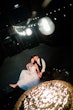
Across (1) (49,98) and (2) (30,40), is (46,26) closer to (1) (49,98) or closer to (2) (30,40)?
(2) (30,40)

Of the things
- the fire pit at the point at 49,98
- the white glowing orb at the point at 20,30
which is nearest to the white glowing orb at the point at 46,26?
the white glowing orb at the point at 20,30

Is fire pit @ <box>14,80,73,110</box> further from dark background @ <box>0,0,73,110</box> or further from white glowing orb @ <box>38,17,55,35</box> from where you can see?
white glowing orb @ <box>38,17,55,35</box>

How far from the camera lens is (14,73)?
998cm

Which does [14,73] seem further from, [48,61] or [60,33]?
[60,33]

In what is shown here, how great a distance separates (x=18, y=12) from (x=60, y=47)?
173 inches

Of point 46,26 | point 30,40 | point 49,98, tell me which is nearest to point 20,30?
point 30,40

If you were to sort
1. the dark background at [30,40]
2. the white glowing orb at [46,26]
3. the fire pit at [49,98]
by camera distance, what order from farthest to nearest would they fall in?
the white glowing orb at [46,26] < the dark background at [30,40] < the fire pit at [49,98]

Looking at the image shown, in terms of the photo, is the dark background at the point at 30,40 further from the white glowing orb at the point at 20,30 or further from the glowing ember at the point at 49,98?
the glowing ember at the point at 49,98

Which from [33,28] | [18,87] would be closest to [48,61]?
[18,87]

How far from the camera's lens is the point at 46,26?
12.4 m

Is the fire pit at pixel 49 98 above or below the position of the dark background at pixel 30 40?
below

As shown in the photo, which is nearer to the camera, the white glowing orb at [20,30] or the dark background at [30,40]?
the dark background at [30,40]

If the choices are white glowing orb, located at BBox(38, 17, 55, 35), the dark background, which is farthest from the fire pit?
white glowing orb, located at BBox(38, 17, 55, 35)

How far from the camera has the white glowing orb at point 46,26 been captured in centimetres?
1222
